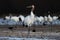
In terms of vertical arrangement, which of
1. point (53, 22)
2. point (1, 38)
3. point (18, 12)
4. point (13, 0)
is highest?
point (13, 0)

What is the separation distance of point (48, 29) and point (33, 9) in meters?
0.34

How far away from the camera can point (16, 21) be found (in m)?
1.42

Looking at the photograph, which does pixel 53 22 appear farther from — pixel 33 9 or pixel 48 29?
pixel 33 9

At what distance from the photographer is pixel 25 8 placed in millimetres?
1618

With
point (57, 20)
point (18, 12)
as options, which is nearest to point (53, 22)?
point (57, 20)

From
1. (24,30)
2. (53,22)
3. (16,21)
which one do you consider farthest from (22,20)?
(53,22)

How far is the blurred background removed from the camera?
1599 mm

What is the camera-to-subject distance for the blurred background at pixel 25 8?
1.60m

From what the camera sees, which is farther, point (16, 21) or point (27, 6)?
point (27, 6)

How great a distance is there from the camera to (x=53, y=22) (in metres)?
1.39

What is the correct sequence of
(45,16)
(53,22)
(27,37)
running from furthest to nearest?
(45,16) → (53,22) → (27,37)

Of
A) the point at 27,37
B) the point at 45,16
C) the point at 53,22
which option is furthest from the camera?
the point at 45,16

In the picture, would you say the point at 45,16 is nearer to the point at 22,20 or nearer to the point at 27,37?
the point at 22,20

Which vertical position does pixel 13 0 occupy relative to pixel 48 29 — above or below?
above
